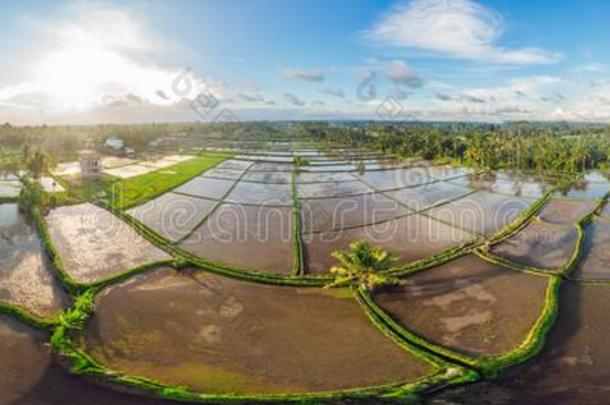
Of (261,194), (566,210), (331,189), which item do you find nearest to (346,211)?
(331,189)

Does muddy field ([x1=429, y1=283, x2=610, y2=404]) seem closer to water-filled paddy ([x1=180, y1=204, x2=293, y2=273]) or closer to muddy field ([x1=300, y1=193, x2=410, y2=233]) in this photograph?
water-filled paddy ([x1=180, y1=204, x2=293, y2=273])

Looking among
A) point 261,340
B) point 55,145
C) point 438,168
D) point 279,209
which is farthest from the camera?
point 55,145

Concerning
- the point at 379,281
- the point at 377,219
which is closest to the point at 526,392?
the point at 379,281

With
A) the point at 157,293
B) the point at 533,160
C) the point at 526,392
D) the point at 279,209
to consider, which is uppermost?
the point at 533,160

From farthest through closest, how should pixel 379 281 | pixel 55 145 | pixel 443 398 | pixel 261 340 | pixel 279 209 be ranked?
pixel 55 145
pixel 279 209
pixel 379 281
pixel 261 340
pixel 443 398

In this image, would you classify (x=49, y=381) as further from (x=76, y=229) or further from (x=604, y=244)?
(x=604, y=244)

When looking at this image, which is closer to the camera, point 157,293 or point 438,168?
point 157,293

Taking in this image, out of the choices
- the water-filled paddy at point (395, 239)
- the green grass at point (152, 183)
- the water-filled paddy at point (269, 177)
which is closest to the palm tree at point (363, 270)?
the water-filled paddy at point (395, 239)
